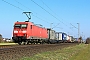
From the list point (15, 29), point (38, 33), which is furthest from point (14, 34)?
point (38, 33)

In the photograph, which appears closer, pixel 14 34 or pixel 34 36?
pixel 14 34

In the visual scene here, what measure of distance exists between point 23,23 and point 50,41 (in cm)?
2537

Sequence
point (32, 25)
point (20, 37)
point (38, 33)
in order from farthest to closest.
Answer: point (38, 33), point (32, 25), point (20, 37)

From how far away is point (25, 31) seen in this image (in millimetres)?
39375

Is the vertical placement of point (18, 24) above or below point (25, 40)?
above

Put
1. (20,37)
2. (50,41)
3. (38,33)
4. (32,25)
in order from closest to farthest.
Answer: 1. (20,37)
2. (32,25)
3. (38,33)
4. (50,41)

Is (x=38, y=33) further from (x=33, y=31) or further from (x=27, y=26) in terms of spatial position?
(x=27, y=26)

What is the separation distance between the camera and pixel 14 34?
39469 millimetres

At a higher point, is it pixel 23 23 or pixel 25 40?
pixel 23 23

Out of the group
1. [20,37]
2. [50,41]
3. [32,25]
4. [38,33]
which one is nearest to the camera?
[20,37]

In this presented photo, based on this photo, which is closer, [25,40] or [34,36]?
[25,40]

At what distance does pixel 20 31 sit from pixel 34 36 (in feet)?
16.0

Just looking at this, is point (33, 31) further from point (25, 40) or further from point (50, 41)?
point (50, 41)

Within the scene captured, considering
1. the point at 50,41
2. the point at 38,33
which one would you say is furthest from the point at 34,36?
the point at 50,41
